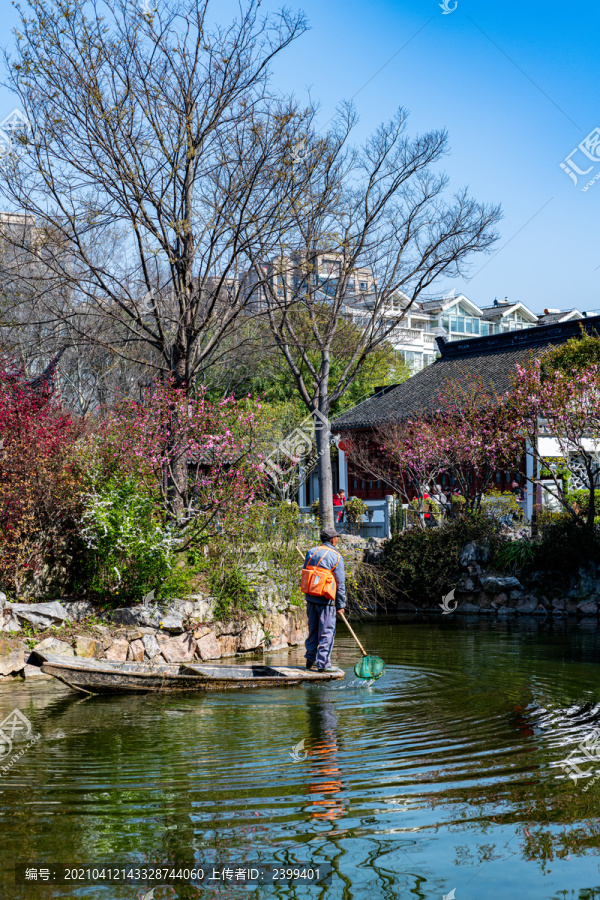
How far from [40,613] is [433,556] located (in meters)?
11.5

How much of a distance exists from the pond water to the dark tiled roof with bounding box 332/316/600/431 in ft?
58.6

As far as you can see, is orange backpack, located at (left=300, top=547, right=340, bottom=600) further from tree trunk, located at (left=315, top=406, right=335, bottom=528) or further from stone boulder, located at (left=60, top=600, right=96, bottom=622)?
tree trunk, located at (left=315, top=406, right=335, bottom=528)

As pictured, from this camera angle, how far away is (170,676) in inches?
391

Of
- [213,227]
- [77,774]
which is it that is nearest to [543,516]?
[213,227]

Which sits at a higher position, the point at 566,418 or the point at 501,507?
the point at 566,418

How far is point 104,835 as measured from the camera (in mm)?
5062

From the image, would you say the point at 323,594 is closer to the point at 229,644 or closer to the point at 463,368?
the point at 229,644

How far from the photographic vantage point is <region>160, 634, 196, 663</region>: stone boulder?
1226 centimetres

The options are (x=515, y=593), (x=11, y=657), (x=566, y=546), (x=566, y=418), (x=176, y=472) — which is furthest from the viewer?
(x=515, y=593)

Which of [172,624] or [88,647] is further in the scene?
[172,624]

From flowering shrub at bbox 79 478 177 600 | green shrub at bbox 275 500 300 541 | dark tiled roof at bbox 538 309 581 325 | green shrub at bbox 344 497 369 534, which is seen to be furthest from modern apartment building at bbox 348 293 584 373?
flowering shrub at bbox 79 478 177 600

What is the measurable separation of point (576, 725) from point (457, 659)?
4820mm

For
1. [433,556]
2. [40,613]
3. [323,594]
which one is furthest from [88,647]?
[433,556]

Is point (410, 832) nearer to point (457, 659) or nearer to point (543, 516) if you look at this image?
point (457, 659)
